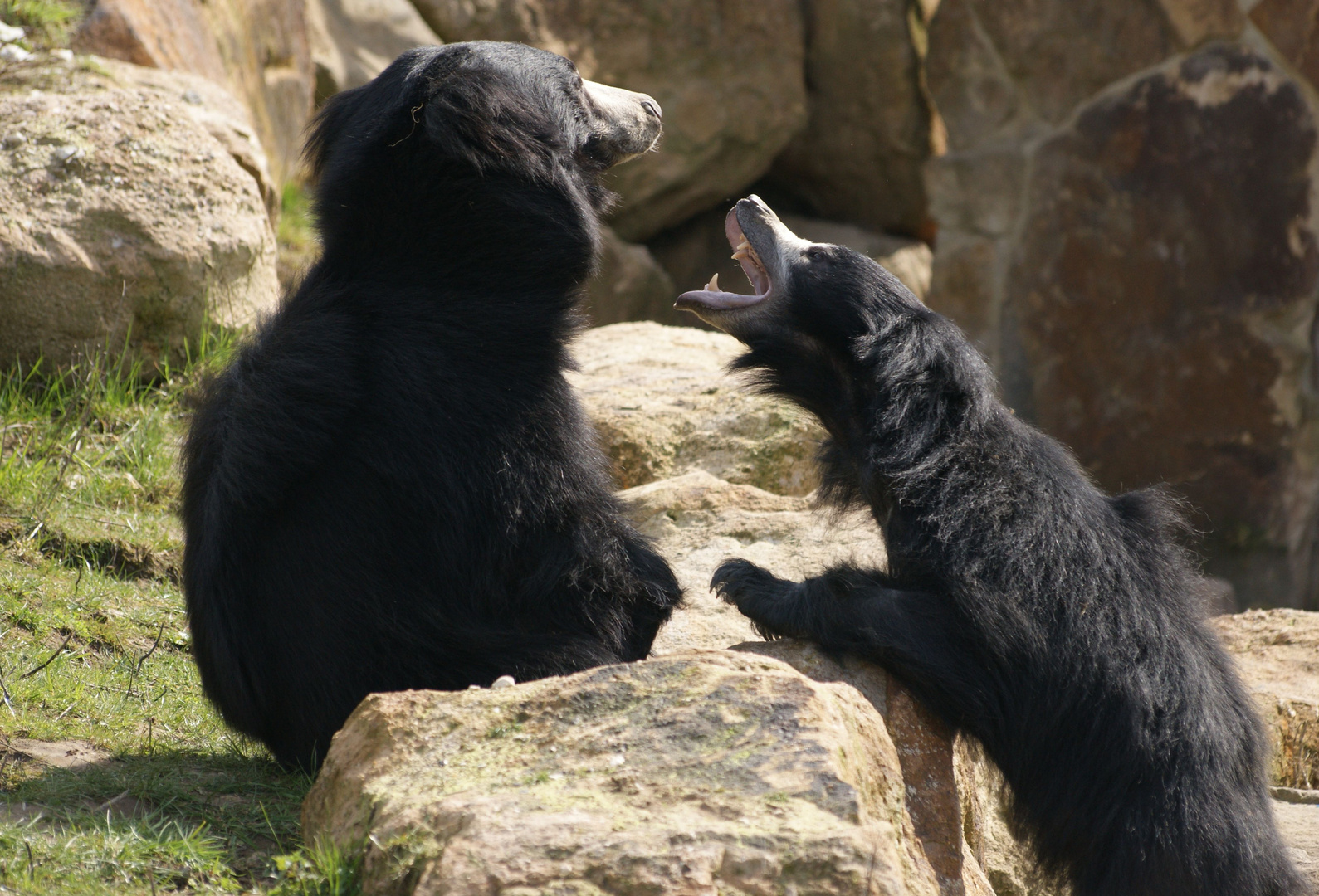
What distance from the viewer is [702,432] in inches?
201

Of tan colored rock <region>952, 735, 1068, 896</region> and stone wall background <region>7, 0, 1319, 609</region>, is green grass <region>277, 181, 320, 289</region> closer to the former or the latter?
stone wall background <region>7, 0, 1319, 609</region>

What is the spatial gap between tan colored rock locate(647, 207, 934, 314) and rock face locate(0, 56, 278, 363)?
444cm

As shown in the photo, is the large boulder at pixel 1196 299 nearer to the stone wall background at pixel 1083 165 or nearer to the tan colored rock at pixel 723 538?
the stone wall background at pixel 1083 165

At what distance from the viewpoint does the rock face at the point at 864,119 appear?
30.9ft

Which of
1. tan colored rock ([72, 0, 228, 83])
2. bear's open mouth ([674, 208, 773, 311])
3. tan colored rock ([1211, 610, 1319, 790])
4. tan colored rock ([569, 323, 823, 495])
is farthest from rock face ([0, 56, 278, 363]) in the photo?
tan colored rock ([1211, 610, 1319, 790])

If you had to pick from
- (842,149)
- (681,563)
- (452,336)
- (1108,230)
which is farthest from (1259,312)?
(452,336)

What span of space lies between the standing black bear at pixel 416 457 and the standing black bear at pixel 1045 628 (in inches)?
18.0

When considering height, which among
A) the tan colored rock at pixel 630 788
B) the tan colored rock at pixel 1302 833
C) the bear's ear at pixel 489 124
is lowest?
the tan colored rock at pixel 1302 833

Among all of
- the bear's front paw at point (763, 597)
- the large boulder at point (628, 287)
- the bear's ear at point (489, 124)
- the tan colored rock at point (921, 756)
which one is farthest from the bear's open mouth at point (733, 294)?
the large boulder at point (628, 287)

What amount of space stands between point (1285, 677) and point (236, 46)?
6.33 meters

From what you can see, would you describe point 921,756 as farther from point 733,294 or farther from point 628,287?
point 628,287

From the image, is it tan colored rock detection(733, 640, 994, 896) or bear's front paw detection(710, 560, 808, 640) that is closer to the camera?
tan colored rock detection(733, 640, 994, 896)

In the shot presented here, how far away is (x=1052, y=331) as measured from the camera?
801cm

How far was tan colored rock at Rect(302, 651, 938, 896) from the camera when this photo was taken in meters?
1.88
